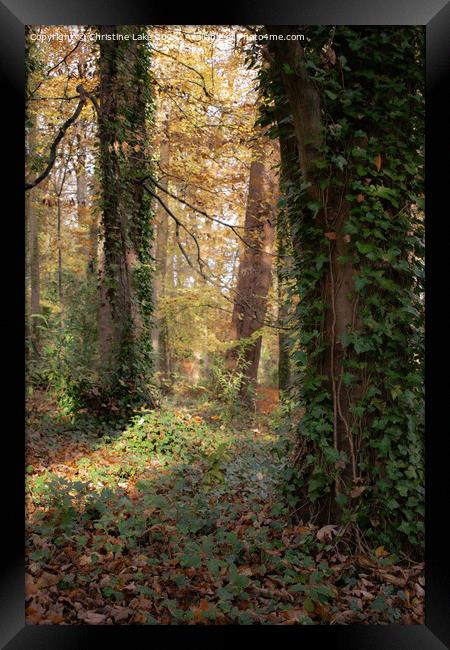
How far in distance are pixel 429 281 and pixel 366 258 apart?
55 centimetres

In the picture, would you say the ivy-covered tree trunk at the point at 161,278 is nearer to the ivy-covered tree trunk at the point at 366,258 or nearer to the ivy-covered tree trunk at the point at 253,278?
the ivy-covered tree trunk at the point at 253,278

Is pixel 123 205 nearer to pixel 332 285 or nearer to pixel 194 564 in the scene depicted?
pixel 332 285

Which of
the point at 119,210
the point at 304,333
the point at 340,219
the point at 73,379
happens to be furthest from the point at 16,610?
the point at 119,210

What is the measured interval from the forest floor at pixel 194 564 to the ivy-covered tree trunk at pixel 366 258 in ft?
1.20

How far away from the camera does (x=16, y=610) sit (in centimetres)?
285

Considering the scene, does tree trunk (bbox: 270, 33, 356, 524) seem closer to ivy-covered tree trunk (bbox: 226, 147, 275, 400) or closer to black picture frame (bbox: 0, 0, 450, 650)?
black picture frame (bbox: 0, 0, 450, 650)

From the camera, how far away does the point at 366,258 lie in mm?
3518

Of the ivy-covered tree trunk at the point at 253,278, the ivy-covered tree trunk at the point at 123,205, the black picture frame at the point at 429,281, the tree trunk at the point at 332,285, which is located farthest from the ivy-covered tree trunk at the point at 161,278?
the black picture frame at the point at 429,281

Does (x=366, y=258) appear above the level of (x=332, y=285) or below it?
above

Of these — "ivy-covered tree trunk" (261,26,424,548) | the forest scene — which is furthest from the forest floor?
"ivy-covered tree trunk" (261,26,424,548)

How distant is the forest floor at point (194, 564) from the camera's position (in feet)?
9.55

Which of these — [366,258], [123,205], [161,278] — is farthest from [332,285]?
[161,278]

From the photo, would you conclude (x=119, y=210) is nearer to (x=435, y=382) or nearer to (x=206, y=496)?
(x=206, y=496)

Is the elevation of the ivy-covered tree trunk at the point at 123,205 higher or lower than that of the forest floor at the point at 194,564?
higher
